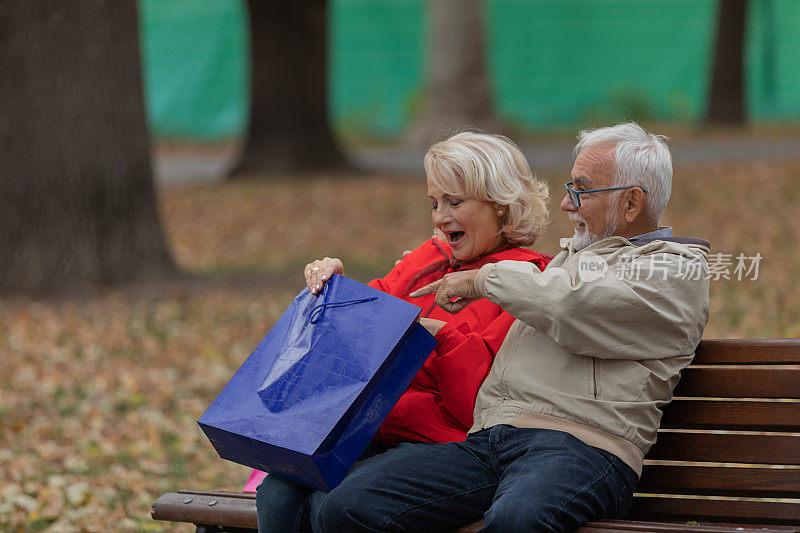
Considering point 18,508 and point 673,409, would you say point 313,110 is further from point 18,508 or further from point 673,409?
point 673,409

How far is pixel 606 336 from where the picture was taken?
2.92 meters

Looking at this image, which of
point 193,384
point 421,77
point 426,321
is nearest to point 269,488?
point 426,321

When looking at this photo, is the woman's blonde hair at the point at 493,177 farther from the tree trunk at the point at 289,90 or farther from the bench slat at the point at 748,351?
the tree trunk at the point at 289,90

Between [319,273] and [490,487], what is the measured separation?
74 centimetres

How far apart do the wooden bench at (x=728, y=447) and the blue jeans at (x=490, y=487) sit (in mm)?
251

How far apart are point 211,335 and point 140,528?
10.4 feet

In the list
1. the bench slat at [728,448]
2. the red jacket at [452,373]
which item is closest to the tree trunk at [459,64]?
the red jacket at [452,373]

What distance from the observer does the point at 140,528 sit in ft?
15.1

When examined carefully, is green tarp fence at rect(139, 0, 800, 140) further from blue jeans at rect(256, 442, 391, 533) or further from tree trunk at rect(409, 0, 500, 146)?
blue jeans at rect(256, 442, 391, 533)

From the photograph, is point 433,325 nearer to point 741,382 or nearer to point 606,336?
point 606,336

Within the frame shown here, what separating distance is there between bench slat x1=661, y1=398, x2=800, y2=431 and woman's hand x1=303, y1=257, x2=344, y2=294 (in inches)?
40.0

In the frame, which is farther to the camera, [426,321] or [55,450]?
[55,450]

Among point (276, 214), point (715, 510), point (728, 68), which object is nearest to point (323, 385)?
point (715, 510)

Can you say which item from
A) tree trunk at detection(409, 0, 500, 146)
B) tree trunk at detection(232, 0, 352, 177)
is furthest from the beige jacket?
tree trunk at detection(409, 0, 500, 146)
